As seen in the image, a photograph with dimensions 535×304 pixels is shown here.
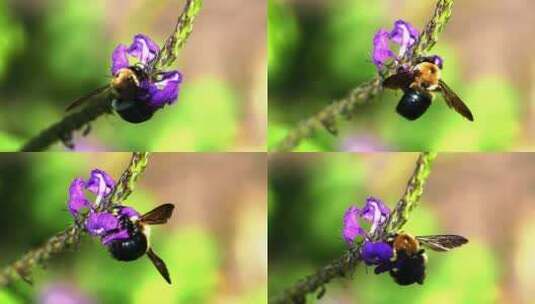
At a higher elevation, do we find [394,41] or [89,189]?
[394,41]

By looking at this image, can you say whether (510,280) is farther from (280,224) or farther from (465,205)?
(280,224)

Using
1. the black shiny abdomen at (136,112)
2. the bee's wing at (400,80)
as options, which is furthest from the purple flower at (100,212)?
the bee's wing at (400,80)

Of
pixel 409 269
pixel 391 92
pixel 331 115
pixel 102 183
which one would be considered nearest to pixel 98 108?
pixel 102 183

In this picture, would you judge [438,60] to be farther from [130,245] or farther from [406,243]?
[130,245]

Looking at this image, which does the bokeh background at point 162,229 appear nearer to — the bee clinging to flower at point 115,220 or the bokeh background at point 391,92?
the bee clinging to flower at point 115,220

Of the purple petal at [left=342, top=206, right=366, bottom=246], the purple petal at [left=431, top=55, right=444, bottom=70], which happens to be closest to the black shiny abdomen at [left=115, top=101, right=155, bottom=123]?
the purple petal at [left=342, top=206, right=366, bottom=246]

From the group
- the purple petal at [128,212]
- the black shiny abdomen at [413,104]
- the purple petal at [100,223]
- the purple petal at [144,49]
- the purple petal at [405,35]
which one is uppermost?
the purple petal at [405,35]

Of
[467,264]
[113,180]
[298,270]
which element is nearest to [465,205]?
[467,264]
